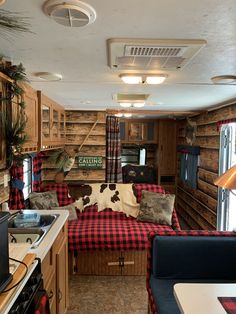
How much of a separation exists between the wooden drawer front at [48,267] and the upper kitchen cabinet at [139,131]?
4667 millimetres

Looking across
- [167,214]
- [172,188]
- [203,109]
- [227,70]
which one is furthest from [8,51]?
[172,188]

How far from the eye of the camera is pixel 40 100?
2.88 m

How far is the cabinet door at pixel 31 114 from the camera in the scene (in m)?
2.44

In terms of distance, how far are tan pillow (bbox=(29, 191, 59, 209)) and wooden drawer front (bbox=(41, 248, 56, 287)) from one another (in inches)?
59.5

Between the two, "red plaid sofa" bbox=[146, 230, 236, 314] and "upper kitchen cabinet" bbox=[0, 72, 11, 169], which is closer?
"upper kitchen cabinet" bbox=[0, 72, 11, 169]

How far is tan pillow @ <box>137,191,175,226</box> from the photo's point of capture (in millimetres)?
3643

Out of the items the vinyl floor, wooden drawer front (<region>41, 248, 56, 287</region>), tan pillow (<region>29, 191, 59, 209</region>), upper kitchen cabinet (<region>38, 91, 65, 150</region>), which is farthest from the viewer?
tan pillow (<region>29, 191, 59, 209</region>)

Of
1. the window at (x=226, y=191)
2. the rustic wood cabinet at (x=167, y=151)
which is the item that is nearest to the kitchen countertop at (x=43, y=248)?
the window at (x=226, y=191)

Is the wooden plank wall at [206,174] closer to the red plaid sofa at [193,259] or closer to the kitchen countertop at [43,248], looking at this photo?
the red plaid sofa at [193,259]

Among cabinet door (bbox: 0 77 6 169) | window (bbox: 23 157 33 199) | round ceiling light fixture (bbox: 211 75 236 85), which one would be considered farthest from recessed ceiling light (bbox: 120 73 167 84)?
window (bbox: 23 157 33 199)

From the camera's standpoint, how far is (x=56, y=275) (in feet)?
6.76

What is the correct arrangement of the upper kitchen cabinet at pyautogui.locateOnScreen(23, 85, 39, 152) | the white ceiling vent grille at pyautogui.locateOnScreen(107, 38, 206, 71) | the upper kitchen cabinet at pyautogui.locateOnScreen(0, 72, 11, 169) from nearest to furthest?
the white ceiling vent grille at pyautogui.locateOnScreen(107, 38, 206, 71) < the upper kitchen cabinet at pyautogui.locateOnScreen(0, 72, 11, 169) < the upper kitchen cabinet at pyautogui.locateOnScreen(23, 85, 39, 152)

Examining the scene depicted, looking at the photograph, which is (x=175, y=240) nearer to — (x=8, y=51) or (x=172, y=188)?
(x=8, y=51)

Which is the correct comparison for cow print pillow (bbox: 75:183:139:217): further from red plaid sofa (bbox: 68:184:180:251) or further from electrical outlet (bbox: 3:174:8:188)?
electrical outlet (bbox: 3:174:8:188)
